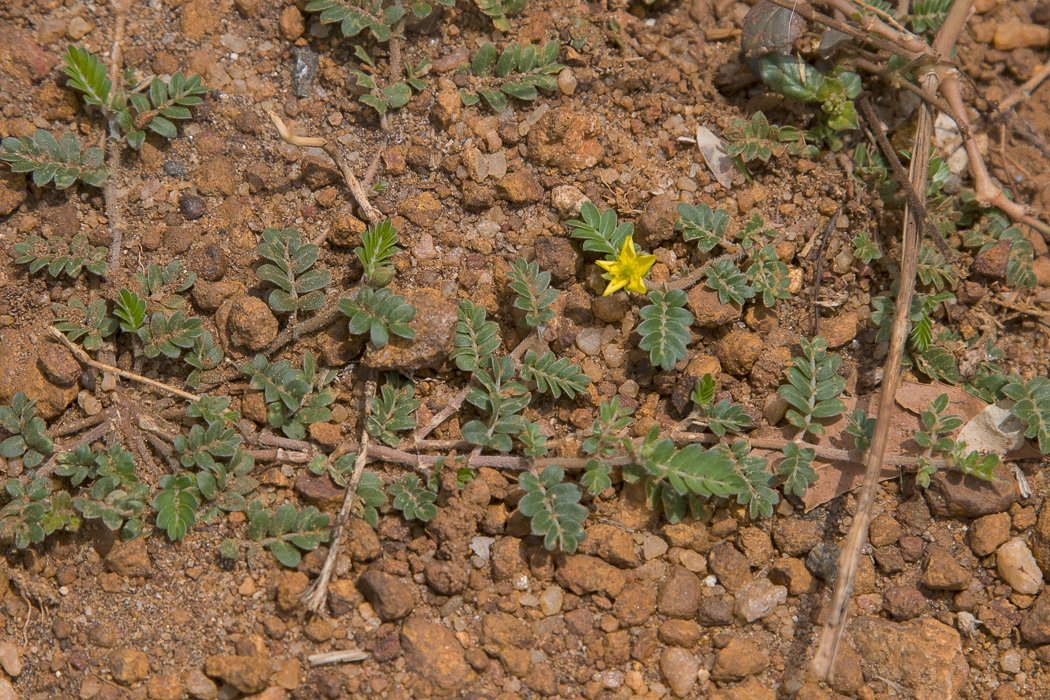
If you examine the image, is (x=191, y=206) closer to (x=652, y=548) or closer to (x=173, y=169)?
(x=173, y=169)

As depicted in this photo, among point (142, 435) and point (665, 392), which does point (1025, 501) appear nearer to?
point (665, 392)

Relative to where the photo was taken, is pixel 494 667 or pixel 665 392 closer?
pixel 494 667

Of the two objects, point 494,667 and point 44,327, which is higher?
point 44,327

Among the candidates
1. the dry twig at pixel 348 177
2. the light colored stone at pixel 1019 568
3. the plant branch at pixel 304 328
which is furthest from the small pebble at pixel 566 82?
the light colored stone at pixel 1019 568

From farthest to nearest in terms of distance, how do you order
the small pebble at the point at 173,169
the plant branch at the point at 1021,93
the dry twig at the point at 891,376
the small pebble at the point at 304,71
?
the plant branch at the point at 1021,93 < the small pebble at the point at 304,71 < the small pebble at the point at 173,169 < the dry twig at the point at 891,376

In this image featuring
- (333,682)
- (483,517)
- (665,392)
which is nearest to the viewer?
(333,682)

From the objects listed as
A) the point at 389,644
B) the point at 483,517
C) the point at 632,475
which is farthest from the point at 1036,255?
the point at 389,644

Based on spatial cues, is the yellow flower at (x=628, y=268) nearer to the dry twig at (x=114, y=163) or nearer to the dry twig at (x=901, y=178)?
the dry twig at (x=901, y=178)

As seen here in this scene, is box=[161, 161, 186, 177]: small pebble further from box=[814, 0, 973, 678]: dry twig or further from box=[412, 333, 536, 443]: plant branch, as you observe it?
box=[814, 0, 973, 678]: dry twig
